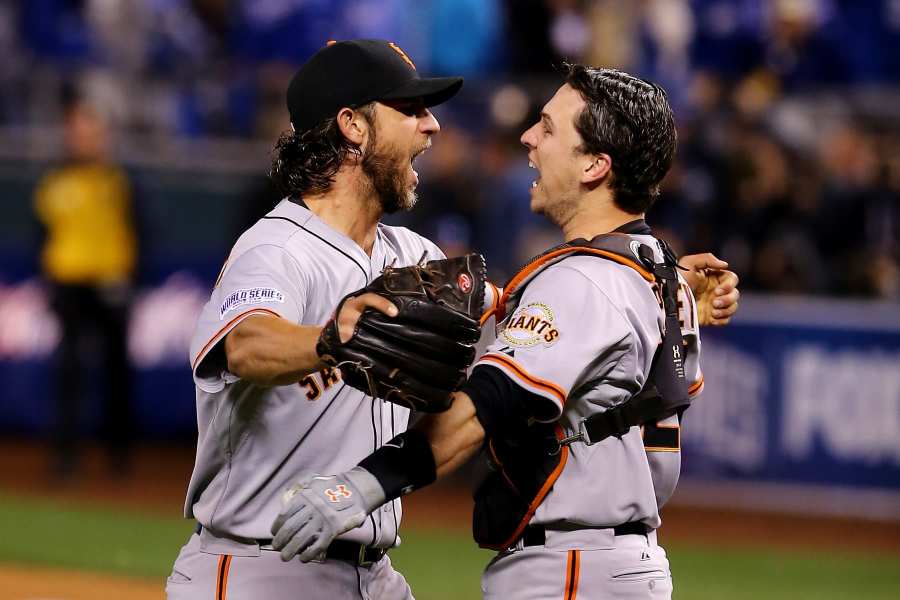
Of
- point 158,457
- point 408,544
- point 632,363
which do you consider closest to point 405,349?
point 632,363

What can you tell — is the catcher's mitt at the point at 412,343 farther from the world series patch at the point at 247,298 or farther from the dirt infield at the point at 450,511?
the dirt infield at the point at 450,511

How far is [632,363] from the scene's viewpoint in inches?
129

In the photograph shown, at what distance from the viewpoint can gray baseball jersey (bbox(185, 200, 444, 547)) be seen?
3559 mm

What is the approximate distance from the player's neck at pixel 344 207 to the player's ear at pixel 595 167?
674 mm

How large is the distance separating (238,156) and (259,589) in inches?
357

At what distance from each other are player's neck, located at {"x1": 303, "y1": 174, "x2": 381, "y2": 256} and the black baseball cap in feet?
→ 0.63

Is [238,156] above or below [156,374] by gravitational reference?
above

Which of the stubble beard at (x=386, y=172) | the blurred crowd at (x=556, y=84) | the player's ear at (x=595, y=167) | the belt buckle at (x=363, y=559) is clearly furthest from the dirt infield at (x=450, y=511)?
the player's ear at (x=595, y=167)

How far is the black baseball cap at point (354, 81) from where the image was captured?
12.2ft

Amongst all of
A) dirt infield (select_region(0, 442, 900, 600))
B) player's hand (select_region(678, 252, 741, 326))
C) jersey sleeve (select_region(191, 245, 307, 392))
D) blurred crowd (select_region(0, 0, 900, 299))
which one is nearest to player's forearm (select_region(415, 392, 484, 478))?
jersey sleeve (select_region(191, 245, 307, 392))

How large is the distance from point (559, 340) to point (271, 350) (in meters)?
0.65

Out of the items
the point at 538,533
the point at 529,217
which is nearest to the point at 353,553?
the point at 538,533

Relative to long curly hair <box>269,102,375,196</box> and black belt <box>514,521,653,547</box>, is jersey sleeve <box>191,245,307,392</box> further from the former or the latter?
black belt <box>514,521,653,547</box>

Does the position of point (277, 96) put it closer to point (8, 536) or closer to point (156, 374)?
point (156, 374)
